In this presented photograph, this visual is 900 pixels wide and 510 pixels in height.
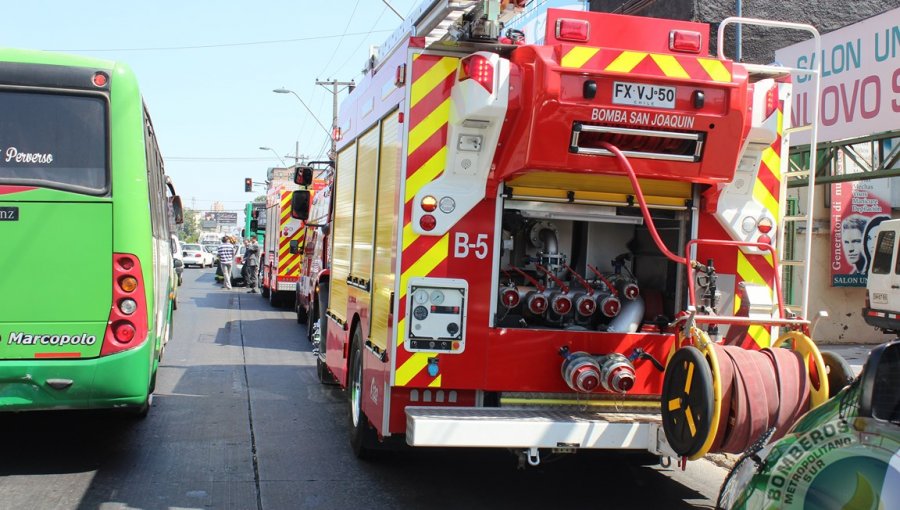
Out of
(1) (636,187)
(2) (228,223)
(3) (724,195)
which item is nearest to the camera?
(1) (636,187)

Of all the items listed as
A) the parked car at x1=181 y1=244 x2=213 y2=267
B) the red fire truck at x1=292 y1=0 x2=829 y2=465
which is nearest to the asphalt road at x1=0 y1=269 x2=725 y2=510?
the red fire truck at x1=292 y1=0 x2=829 y2=465

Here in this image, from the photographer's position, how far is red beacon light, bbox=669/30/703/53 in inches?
227

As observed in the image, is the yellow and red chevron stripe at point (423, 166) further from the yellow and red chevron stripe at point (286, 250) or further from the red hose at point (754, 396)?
the yellow and red chevron stripe at point (286, 250)

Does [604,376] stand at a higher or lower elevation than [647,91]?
lower

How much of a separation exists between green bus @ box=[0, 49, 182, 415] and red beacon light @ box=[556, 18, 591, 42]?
10.3 feet

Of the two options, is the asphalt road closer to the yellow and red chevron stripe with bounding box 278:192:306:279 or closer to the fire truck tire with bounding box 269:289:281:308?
the yellow and red chevron stripe with bounding box 278:192:306:279

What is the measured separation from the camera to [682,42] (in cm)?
577

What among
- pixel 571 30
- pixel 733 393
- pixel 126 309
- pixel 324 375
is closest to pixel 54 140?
pixel 126 309

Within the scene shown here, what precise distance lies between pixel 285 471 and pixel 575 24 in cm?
390

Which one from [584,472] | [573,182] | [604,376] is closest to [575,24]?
[573,182]

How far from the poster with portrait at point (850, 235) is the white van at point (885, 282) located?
142 cm

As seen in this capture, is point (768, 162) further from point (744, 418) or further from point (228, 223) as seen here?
point (228, 223)

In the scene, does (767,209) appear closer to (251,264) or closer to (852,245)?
(852,245)

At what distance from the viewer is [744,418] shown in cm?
470
